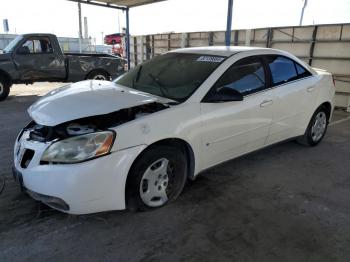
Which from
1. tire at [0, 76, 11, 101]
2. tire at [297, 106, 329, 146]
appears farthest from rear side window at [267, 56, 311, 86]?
tire at [0, 76, 11, 101]

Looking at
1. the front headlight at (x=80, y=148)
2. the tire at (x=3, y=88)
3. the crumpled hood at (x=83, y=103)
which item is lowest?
the tire at (x=3, y=88)

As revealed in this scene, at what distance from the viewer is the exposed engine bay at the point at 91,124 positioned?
2.50m

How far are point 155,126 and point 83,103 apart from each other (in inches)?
28.4

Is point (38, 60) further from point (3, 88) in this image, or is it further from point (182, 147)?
point (182, 147)

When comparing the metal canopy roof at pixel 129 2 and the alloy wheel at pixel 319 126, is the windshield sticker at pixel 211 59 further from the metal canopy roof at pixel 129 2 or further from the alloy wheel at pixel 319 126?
the metal canopy roof at pixel 129 2

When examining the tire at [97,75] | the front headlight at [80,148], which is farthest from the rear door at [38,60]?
the front headlight at [80,148]

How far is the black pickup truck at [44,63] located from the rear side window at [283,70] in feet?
23.8

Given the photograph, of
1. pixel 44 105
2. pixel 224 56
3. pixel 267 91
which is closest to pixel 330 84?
pixel 267 91

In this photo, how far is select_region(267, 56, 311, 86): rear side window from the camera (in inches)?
146

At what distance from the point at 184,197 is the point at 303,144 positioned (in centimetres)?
257

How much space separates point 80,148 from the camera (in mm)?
2369

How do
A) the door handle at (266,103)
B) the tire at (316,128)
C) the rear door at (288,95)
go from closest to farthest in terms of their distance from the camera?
the door handle at (266,103)
the rear door at (288,95)
the tire at (316,128)

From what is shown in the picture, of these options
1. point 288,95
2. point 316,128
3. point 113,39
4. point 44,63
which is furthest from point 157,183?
point 113,39

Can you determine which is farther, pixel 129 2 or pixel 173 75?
pixel 129 2
